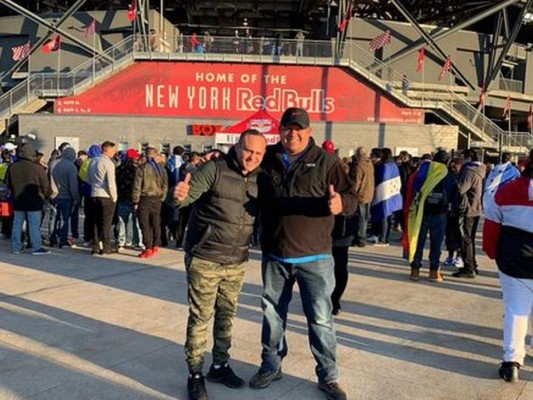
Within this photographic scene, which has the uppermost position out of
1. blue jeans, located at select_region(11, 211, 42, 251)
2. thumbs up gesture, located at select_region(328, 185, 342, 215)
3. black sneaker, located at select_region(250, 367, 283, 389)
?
thumbs up gesture, located at select_region(328, 185, 342, 215)

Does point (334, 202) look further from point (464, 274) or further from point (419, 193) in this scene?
point (464, 274)

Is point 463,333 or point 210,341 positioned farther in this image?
point 463,333

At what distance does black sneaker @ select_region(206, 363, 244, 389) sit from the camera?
4.21 meters

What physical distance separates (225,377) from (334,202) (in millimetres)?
1672

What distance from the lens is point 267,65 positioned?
3023cm

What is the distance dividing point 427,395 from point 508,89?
41.8m

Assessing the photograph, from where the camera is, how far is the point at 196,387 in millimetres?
3955

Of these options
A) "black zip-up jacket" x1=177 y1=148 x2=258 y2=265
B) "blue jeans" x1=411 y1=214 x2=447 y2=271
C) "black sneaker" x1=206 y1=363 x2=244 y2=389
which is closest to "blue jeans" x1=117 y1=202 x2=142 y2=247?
"blue jeans" x1=411 y1=214 x2=447 y2=271

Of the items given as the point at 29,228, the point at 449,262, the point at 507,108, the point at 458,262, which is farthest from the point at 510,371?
the point at 507,108

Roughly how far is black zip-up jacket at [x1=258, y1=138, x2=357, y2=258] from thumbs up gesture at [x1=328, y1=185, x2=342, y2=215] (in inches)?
5.9

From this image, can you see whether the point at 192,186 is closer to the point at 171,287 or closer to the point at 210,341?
the point at 210,341

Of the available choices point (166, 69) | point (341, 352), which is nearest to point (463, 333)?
point (341, 352)

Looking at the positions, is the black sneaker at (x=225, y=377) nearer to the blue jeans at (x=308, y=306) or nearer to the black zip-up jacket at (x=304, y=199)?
the blue jeans at (x=308, y=306)

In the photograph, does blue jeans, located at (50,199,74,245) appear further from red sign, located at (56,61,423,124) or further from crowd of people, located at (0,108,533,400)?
red sign, located at (56,61,423,124)
